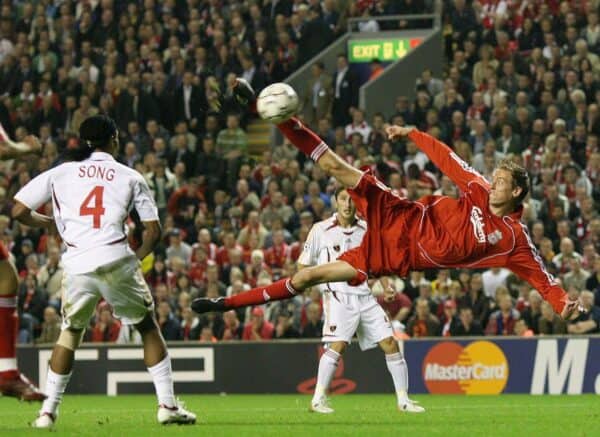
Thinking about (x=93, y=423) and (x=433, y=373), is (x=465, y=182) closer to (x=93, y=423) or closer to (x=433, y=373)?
(x=93, y=423)

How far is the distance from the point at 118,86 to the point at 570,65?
367 inches

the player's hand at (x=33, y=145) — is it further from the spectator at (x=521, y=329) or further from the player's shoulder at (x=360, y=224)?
the spectator at (x=521, y=329)

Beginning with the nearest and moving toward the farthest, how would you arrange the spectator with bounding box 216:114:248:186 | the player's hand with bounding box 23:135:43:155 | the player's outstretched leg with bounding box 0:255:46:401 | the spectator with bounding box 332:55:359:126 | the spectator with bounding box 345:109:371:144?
the player's hand with bounding box 23:135:43:155 < the player's outstretched leg with bounding box 0:255:46:401 < the spectator with bounding box 345:109:371:144 < the spectator with bounding box 216:114:248:186 < the spectator with bounding box 332:55:359:126

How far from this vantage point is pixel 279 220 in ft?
76.9

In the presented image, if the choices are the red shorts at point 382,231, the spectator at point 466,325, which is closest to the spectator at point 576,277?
the spectator at point 466,325

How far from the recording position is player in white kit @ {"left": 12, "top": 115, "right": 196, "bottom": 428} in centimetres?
1111

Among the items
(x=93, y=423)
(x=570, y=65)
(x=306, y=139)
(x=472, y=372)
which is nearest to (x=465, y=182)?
(x=306, y=139)

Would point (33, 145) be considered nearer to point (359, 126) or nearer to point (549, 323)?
point (549, 323)

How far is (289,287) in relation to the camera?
1224 cm

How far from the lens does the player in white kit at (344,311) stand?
14545mm

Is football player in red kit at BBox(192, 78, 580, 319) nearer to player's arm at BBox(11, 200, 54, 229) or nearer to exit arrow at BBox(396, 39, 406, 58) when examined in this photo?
→ player's arm at BBox(11, 200, 54, 229)

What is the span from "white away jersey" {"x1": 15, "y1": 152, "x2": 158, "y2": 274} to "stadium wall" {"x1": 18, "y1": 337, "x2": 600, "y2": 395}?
31.8 feet

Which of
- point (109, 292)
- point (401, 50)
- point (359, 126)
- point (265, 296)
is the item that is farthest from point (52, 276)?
point (109, 292)

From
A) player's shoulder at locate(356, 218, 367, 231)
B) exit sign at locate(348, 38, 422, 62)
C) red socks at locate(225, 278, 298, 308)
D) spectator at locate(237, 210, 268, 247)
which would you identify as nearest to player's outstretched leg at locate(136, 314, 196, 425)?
red socks at locate(225, 278, 298, 308)
